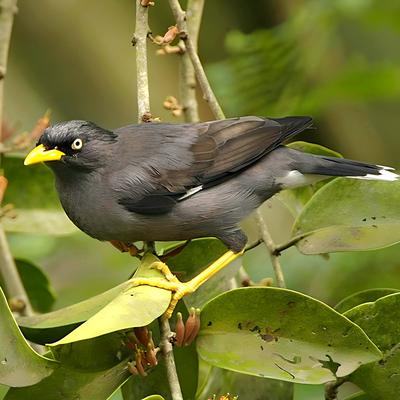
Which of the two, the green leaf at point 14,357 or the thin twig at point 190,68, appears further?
the thin twig at point 190,68

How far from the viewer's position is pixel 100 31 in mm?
7492

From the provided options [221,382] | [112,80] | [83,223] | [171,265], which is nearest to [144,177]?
[83,223]

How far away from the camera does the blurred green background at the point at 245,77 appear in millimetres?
4910

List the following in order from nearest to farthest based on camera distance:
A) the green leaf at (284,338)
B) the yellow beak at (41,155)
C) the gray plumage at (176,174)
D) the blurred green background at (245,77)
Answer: the green leaf at (284,338) < the yellow beak at (41,155) < the gray plumage at (176,174) < the blurred green background at (245,77)

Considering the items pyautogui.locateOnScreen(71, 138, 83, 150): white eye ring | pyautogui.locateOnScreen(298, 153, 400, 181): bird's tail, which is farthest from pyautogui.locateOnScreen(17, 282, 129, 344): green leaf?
pyautogui.locateOnScreen(298, 153, 400, 181): bird's tail

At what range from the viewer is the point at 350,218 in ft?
10.2

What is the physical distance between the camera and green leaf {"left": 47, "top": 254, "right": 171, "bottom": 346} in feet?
7.46

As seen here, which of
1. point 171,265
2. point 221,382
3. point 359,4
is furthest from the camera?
point 359,4

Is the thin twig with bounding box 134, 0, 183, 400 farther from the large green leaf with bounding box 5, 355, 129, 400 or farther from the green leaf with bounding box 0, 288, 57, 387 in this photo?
the green leaf with bounding box 0, 288, 57, 387

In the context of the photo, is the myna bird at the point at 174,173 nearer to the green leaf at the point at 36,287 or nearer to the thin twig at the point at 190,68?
the thin twig at the point at 190,68

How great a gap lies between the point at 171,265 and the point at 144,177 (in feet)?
1.93

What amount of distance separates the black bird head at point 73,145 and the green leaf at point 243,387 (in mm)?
1078

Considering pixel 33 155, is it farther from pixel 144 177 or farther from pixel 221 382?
pixel 221 382

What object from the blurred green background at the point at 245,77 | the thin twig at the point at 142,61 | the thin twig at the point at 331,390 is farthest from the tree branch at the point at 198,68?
the blurred green background at the point at 245,77
